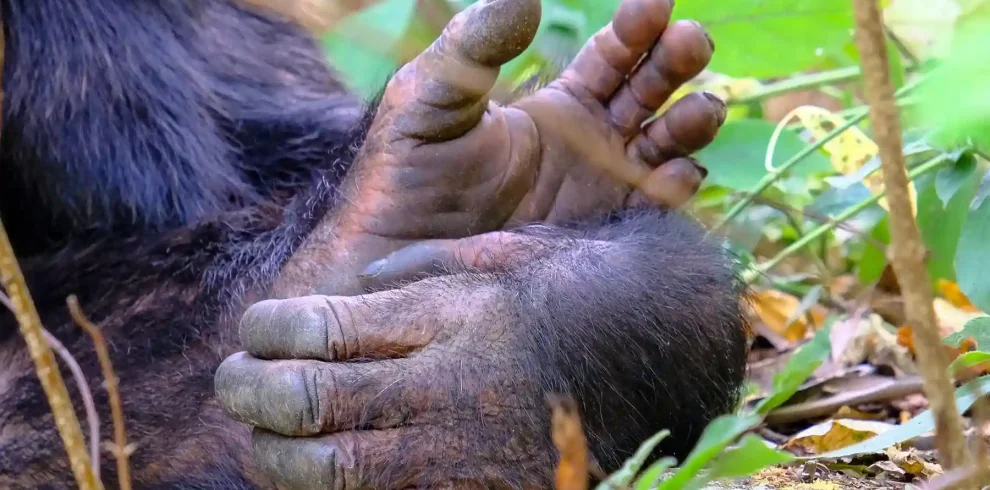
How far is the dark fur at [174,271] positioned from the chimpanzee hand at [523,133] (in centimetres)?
6

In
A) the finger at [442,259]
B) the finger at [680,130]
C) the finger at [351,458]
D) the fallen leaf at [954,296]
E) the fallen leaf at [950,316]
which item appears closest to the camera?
the finger at [351,458]

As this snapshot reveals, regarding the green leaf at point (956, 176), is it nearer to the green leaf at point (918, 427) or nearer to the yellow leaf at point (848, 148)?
the green leaf at point (918, 427)

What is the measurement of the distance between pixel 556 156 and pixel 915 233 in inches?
19.8

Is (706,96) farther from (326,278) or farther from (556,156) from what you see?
(326,278)

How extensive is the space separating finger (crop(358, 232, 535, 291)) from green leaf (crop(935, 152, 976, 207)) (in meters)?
0.42

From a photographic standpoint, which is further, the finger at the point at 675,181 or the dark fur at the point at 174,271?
the finger at the point at 675,181

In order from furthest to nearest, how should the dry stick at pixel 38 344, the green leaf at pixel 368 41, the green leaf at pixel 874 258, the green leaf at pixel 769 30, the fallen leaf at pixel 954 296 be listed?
1. the fallen leaf at pixel 954 296
2. the green leaf at pixel 874 258
3. the green leaf at pixel 368 41
4. the green leaf at pixel 769 30
5. the dry stick at pixel 38 344

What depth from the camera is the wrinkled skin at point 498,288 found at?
0.84 metres

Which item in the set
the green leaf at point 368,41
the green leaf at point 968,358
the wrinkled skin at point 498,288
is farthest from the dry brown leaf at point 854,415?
the green leaf at point 368,41

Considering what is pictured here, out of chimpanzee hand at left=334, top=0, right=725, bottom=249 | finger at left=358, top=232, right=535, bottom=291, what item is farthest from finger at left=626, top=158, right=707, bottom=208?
finger at left=358, top=232, right=535, bottom=291

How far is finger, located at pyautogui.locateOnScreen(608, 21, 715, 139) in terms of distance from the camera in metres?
1.01

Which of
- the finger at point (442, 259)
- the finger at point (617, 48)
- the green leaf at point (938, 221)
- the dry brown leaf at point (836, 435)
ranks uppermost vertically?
the finger at point (617, 48)

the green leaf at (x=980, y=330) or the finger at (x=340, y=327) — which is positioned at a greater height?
the green leaf at (x=980, y=330)

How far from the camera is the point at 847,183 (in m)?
1.24
